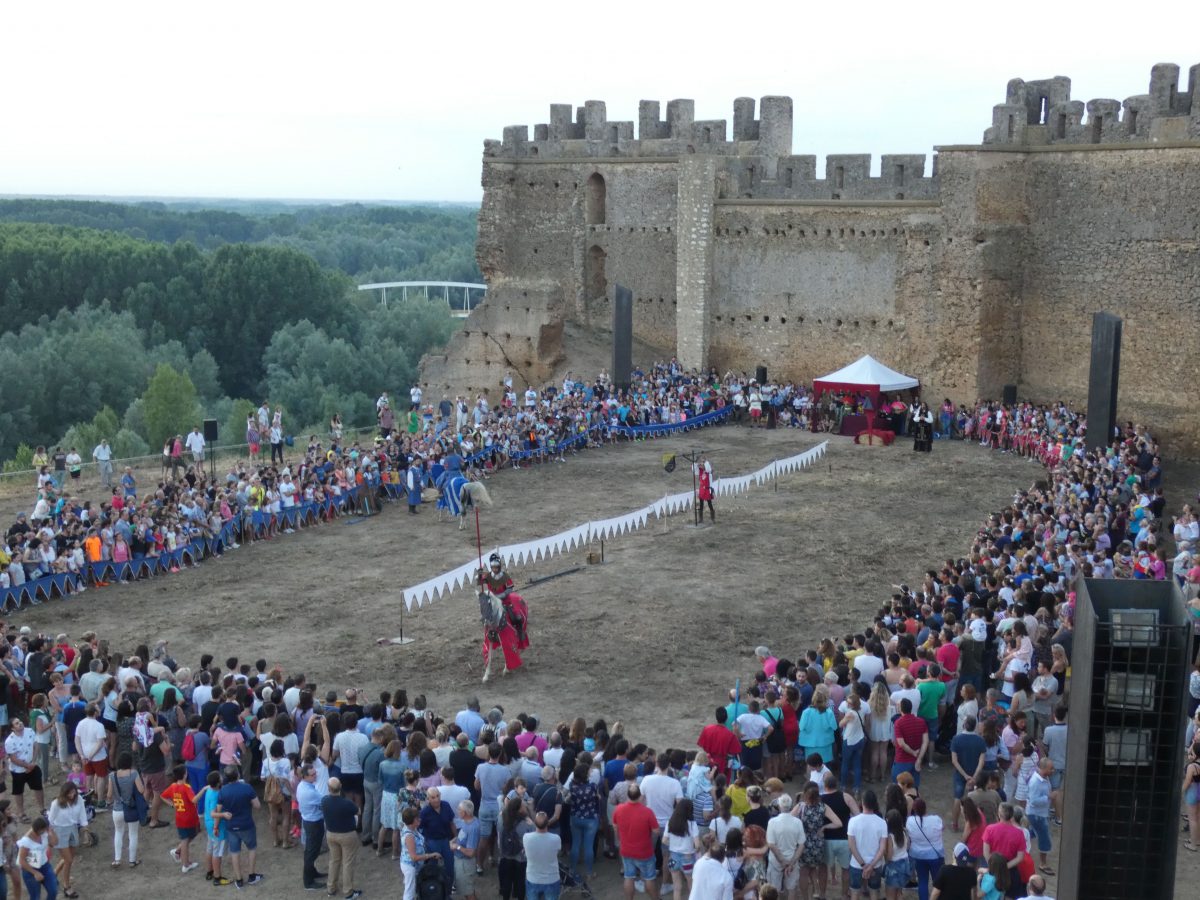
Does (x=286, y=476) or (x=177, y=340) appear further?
(x=177, y=340)

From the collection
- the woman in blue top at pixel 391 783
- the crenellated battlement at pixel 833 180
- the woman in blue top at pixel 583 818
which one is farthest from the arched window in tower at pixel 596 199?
the woman in blue top at pixel 583 818

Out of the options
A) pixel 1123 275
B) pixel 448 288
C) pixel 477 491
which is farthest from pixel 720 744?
pixel 448 288

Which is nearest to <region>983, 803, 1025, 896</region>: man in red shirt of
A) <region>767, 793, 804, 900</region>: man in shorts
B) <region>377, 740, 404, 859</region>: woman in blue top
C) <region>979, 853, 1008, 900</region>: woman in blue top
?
<region>979, 853, 1008, 900</region>: woman in blue top

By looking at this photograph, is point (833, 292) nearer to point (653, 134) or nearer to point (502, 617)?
point (653, 134)

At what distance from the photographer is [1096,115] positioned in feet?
88.8

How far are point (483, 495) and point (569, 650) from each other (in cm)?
424

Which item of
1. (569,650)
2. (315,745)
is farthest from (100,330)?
(315,745)

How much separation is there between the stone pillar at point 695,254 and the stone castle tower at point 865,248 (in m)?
0.05

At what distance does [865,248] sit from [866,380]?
13.5 feet

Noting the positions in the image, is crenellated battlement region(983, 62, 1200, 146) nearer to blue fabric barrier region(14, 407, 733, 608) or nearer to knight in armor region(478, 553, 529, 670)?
blue fabric barrier region(14, 407, 733, 608)

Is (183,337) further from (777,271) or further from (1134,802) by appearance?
(1134,802)

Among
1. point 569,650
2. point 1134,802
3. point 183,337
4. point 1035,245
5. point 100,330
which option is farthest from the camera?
point 183,337

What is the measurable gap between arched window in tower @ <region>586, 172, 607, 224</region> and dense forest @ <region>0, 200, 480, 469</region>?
17.2m

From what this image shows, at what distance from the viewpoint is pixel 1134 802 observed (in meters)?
7.48
